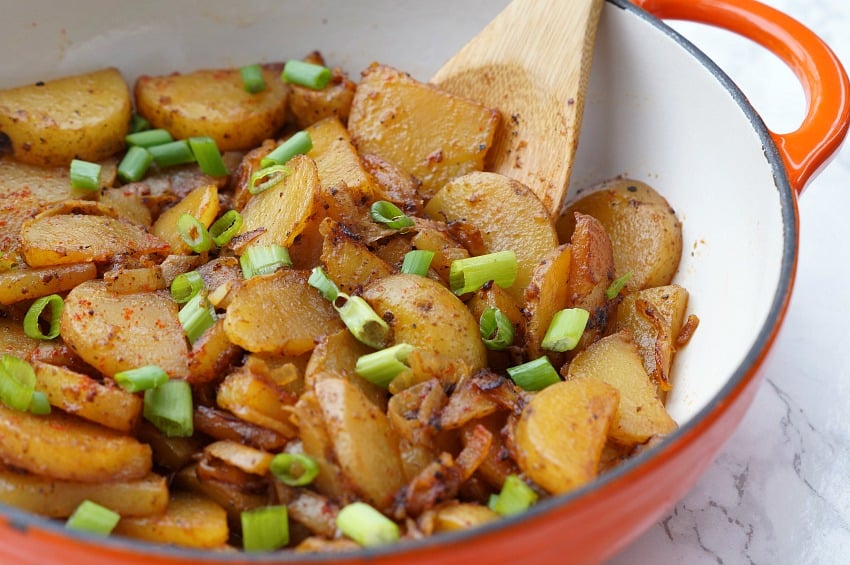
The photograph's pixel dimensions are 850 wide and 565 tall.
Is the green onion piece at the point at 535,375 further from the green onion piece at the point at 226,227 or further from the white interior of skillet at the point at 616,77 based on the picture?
the green onion piece at the point at 226,227

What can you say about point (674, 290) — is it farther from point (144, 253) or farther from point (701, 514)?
point (144, 253)

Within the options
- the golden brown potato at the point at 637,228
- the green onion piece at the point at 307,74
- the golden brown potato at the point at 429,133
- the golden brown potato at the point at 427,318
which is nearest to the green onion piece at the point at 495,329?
the golden brown potato at the point at 427,318

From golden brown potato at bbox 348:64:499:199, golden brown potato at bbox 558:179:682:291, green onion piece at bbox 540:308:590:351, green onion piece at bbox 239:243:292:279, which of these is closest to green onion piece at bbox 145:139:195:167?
golden brown potato at bbox 348:64:499:199

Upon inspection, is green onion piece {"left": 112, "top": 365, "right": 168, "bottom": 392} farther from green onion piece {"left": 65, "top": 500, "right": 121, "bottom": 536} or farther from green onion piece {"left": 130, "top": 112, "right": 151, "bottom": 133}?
green onion piece {"left": 130, "top": 112, "right": 151, "bottom": 133}

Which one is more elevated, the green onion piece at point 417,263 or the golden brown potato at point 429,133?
the golden brown potato at point 429,133

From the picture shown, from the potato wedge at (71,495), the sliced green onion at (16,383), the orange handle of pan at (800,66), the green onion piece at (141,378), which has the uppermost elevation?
the orange handle of pan at (800,66)

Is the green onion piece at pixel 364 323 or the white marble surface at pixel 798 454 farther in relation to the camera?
the white marble surface at pixel 798 454

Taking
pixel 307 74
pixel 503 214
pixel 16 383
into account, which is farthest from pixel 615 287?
pixel 16 383

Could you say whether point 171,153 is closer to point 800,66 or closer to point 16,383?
point 16,383
